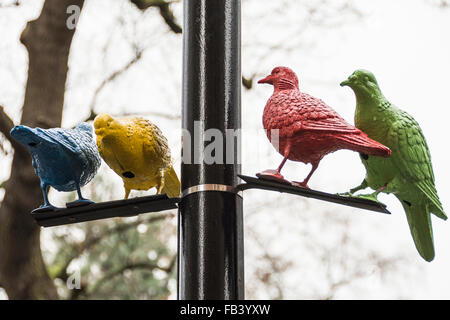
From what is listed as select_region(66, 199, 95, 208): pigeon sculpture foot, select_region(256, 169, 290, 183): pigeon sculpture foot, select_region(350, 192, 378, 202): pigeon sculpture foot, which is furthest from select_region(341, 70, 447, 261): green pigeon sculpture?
select_region(66, 199, 95, 208): pigeon sculpture foot

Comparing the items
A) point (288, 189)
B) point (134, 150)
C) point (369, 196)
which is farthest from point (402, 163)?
point (134, 150)

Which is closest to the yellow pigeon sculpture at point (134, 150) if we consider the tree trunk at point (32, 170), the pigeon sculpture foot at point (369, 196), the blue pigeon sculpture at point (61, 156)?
the blue pigeon sculpture at point (61, 156)

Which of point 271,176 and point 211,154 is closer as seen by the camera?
point 271,176

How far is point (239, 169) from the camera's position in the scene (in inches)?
97.4

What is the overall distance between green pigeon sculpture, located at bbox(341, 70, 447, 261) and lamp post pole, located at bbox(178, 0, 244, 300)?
1.64ft

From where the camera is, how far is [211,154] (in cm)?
242

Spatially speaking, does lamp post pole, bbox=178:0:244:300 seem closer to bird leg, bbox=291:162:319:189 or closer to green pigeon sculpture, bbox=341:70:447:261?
bird leg, bbox=291:162:319:189

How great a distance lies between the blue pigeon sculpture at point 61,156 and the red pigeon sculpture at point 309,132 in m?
0.68

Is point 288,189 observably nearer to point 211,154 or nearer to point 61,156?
point 211,154

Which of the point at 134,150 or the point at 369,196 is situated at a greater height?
the point at 134,150

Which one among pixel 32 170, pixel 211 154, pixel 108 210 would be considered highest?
pixel 32 170

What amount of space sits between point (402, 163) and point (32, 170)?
2.65 metres

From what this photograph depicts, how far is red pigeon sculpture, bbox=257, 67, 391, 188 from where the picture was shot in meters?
2.46
